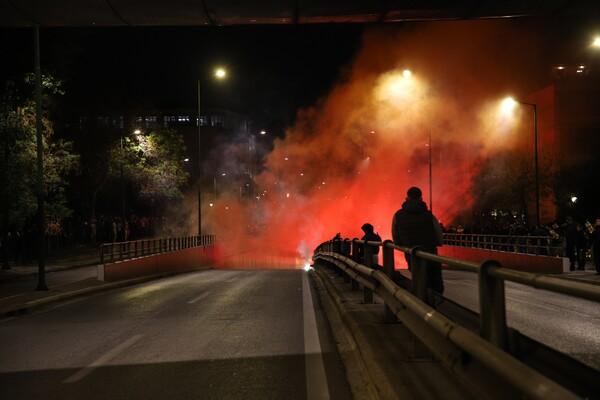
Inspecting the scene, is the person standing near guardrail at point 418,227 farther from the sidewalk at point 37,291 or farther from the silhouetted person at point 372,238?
the sidewalk at point 37,291

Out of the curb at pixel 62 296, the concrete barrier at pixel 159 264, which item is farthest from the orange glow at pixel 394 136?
the curb at pixel 62 296

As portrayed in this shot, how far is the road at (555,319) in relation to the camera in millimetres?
7323

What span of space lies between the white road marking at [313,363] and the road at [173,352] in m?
0.01

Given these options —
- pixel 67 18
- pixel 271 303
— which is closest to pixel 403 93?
pixel 271 303

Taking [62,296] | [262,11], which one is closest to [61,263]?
[62,296]

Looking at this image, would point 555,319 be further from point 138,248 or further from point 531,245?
point 138,248

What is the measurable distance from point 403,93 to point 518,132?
49.0ft

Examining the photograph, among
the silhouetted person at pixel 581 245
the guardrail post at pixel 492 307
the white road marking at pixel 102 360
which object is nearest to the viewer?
the guardrail post at pixel 492 307

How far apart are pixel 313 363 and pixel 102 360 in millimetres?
2429

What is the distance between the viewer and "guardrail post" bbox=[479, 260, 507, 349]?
336 cm

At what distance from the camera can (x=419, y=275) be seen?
552 centimetres

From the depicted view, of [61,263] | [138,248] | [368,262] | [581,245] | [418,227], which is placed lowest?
[61,263]

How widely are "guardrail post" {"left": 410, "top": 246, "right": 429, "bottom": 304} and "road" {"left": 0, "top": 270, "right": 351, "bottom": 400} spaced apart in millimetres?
1085

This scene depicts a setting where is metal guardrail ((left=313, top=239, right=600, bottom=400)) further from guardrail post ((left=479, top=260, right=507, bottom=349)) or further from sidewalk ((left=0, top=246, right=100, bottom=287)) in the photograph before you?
sidewalk ((left=0, top=246, right=100, bottom=287))
